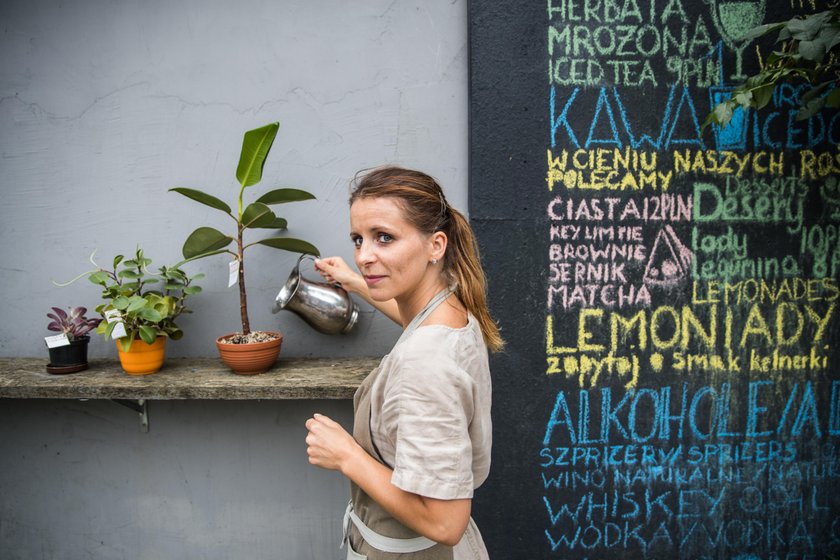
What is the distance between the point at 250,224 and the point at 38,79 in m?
1.35

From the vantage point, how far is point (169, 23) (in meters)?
2.38

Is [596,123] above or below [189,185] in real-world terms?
above

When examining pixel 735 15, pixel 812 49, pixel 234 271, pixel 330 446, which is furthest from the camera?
pixel 735 15

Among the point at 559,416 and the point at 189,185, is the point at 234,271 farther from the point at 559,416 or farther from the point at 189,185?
the point at 559,416

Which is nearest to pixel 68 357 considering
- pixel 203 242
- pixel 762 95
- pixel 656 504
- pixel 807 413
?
pixel 203 242

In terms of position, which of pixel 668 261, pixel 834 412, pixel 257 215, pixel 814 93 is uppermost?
pixel 814 93

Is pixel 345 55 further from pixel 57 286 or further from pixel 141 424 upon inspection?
pixel 141 424

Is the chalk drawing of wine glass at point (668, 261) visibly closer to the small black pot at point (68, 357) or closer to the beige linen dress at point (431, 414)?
the beige linen dress at point (431, 414)

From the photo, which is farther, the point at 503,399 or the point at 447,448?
the point at 503,399

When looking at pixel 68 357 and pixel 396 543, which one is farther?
pixel 68 357

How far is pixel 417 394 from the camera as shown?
1.14 meters

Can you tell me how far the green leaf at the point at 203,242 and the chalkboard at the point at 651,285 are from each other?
116cm

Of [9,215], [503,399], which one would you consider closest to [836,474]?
[503,399]

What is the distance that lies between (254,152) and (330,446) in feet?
4.35
